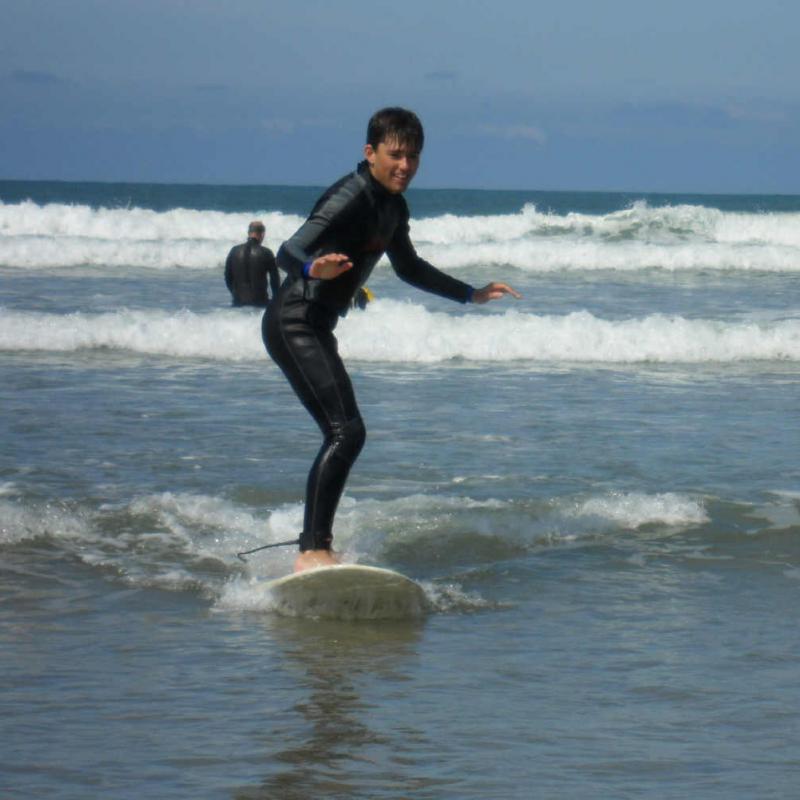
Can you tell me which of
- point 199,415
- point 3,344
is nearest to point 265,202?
point 3,344

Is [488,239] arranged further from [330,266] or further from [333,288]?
[330,266]

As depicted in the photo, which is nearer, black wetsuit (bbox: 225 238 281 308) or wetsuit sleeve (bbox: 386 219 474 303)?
wetsuit sleeve (bbox: 386 219 474 303)

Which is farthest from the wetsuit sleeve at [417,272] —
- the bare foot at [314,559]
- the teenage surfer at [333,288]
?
the bare foot at [314,559]

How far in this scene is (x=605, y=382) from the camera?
528 inches

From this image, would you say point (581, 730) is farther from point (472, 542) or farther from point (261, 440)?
point (261, 440)

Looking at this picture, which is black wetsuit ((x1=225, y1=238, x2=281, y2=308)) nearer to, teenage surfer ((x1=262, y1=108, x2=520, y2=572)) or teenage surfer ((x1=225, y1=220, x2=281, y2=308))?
teenage surfer ((x1=225, y1=220, x2=281, y2=308))

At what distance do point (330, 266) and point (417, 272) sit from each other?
89 cm

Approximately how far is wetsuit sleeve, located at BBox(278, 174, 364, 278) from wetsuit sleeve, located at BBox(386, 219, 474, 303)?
0.41 m

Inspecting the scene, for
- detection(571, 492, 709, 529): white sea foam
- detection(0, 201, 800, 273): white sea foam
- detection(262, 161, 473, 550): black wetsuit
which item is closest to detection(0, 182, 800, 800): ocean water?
detection(571, 492, 709, 529): white sea foam

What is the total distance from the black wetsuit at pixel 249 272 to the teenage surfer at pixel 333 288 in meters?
12.7

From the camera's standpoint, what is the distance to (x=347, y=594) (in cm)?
557

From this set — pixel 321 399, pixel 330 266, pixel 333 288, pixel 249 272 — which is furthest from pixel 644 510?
pixel 249 272

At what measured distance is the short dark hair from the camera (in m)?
5.39

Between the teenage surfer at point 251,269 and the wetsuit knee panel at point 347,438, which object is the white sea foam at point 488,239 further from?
the wetsuit knee panel at point 347,438
